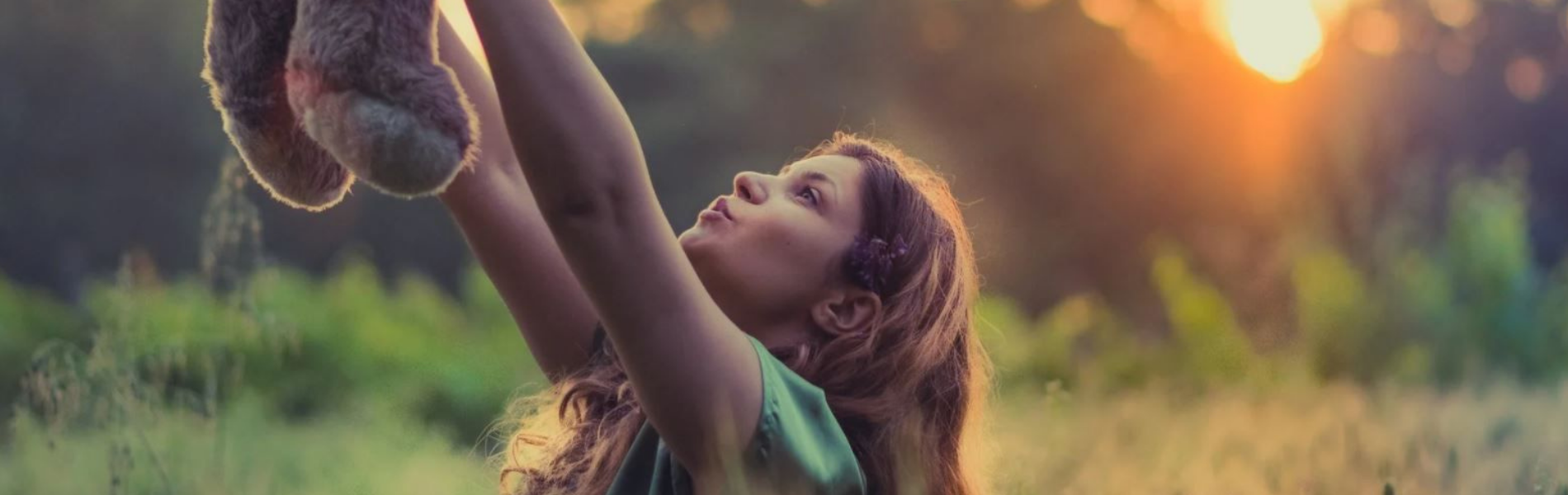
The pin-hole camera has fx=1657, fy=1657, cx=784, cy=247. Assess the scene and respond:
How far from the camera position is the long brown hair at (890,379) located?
193cm

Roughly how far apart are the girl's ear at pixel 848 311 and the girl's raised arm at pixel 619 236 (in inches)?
14.3

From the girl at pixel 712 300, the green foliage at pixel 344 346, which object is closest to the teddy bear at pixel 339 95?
the girl at pixel 712 300

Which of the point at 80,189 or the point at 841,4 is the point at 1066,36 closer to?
the point at 841,4

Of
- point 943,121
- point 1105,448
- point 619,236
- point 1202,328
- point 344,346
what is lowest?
point 619,236

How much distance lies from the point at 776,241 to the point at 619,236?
0.49 metres

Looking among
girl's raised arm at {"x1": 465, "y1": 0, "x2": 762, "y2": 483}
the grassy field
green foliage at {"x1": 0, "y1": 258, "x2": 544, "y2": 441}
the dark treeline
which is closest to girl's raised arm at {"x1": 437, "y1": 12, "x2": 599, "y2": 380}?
girl's raised arm at {"x1": 465, "y1": 0, "x2": 762, "y2": 483}

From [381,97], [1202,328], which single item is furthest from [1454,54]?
[381,97]

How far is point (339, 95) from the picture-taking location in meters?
1.19

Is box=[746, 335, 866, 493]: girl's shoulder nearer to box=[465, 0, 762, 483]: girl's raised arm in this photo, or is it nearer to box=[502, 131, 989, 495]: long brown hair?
box=[465, 0, 762, 483]: girl's raised arm

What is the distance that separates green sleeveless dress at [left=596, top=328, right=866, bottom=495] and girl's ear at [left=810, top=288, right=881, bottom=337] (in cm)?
20

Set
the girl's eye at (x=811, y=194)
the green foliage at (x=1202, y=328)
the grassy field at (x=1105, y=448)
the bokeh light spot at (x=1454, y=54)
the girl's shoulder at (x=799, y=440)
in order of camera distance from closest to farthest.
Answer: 1. the girl's shoulder at (x=799, y=440)
2. the girl's eye at (x=811, y=194)
3. the grassy field at (x=1105, y=448)
4. the green foliage at (x=1202, y=328)
5. the bokeh light spot at (x=1454, y=54)

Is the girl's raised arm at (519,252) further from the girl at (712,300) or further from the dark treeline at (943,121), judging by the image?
the dark treeline at (943,121)

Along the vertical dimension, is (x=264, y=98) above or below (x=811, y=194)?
below

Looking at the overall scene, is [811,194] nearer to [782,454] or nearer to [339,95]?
[782,454]
